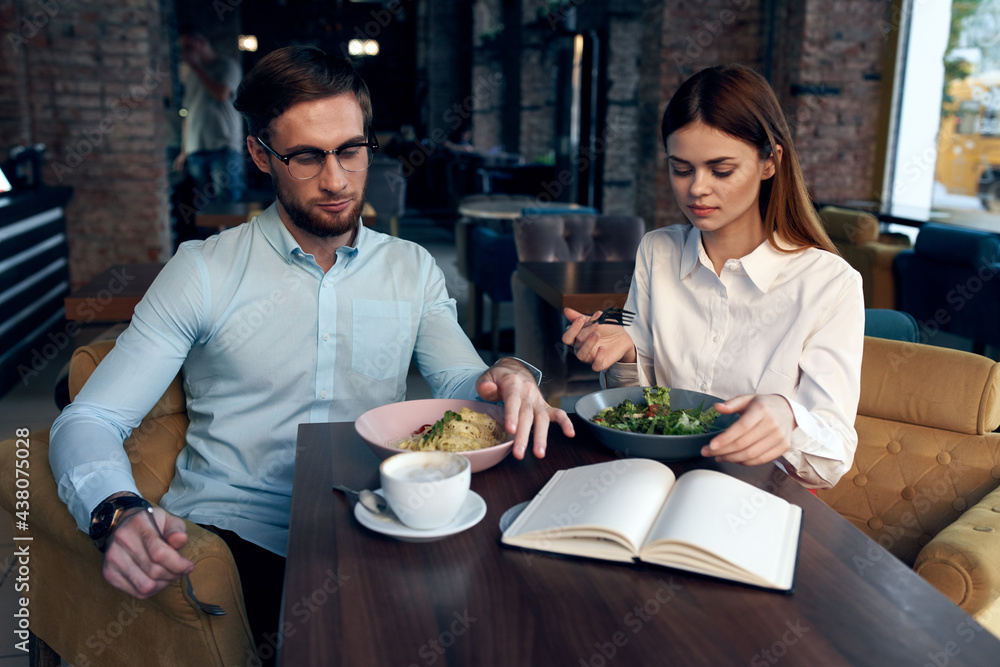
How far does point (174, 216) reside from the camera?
681 cm

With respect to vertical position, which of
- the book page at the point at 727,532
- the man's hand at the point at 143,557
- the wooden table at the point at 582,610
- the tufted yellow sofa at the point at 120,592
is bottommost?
the tufted yellow sofa at the point at 120,592

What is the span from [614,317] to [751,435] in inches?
22.2

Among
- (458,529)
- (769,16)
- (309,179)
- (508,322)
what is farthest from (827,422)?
(769,16)

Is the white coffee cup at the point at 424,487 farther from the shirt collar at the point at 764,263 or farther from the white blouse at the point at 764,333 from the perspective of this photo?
the shirt collar at the point at 764,263

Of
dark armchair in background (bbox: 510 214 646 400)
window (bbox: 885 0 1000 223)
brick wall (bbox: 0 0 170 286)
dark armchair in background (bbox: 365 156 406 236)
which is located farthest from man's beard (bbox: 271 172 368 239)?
dark armchair in background (bbox: 365 156 406 236)

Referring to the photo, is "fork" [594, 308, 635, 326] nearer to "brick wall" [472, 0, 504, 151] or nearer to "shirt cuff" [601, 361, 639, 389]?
"shirt cuff" [601, 361, 639, 389]

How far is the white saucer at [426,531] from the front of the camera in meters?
0.92

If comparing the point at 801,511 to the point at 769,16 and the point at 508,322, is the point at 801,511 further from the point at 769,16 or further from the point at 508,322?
the point at 769,16

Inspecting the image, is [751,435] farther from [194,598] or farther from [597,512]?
[194,598]

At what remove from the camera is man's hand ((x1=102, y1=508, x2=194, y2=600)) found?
1044 mm

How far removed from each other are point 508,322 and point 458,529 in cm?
470

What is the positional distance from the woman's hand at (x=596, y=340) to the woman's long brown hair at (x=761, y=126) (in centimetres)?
34

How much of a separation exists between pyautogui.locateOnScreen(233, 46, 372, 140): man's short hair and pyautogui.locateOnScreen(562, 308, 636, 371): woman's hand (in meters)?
Result: 0.63

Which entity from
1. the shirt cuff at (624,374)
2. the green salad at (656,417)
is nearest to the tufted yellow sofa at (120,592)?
the green salad at (656,417)
